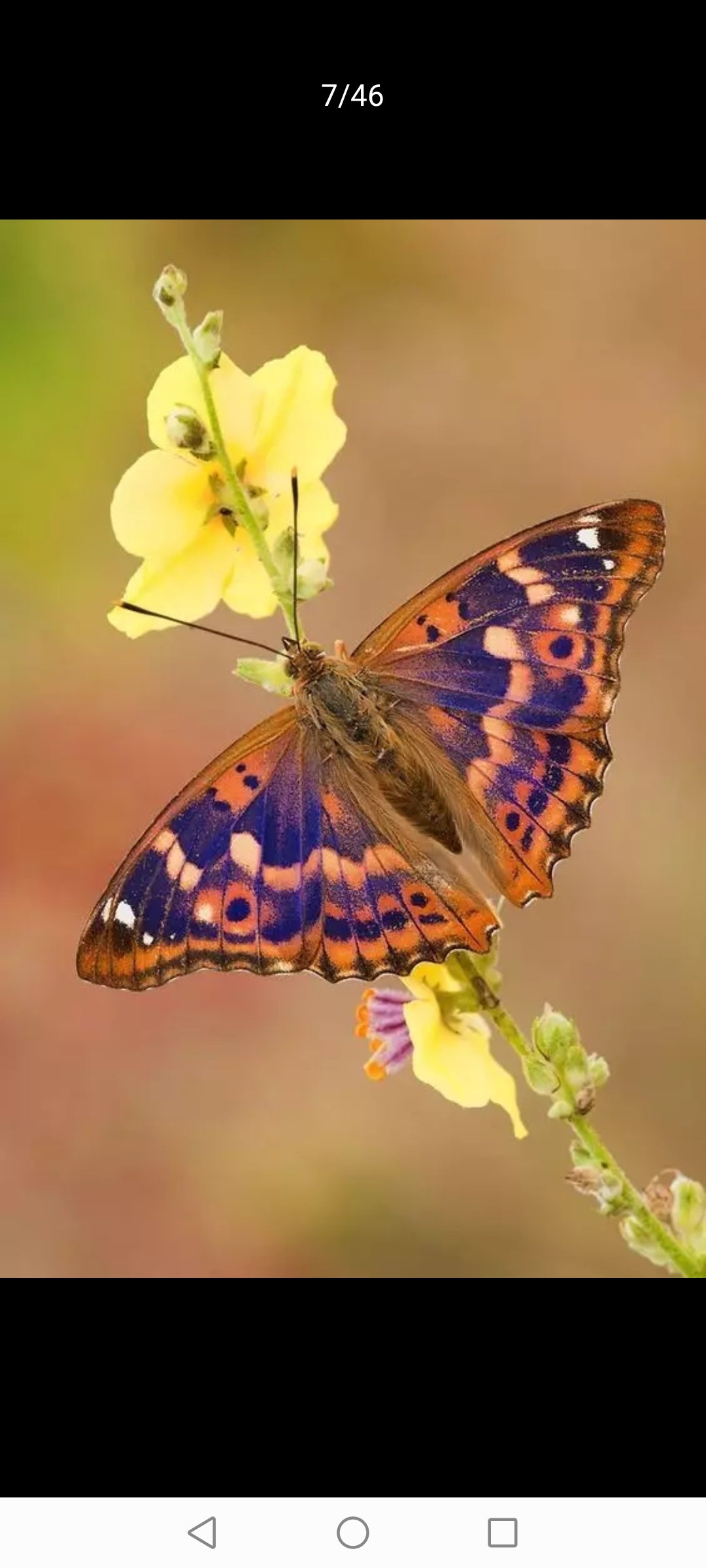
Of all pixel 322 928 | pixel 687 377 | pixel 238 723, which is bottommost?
pixel 322 928

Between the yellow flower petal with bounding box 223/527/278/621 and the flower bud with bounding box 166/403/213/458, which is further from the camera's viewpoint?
the yellow flower petal with bounding box 223/527/278/621

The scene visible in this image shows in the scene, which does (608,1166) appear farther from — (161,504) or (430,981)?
(161,504)

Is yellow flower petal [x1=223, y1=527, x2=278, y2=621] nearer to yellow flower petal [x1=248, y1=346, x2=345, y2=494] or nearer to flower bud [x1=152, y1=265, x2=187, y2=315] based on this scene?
yellow flower petal [x1=248, y1=346, x2=345, y2=494]

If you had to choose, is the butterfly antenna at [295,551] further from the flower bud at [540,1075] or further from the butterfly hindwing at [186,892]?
the flower bud at [540,1075]

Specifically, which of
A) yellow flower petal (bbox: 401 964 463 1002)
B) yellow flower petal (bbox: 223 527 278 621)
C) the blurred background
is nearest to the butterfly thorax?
yellow flower petal (bbox: 223 527 278 621)
